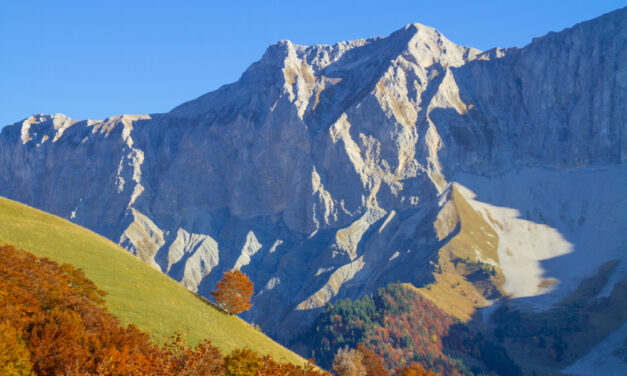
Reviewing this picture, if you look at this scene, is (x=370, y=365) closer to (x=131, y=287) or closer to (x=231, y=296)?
(x=231, y=296)

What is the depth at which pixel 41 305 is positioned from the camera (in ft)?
125

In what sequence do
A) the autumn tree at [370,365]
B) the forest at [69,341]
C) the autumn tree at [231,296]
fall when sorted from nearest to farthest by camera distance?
the forest at [69,341]
the autumn tree at [231,296]
the autumn tree at [370,365]

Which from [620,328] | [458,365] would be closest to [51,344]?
[458,365]

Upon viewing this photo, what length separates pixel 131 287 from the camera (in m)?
56.8

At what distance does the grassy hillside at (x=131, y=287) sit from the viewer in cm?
5006

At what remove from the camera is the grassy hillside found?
50062 mm

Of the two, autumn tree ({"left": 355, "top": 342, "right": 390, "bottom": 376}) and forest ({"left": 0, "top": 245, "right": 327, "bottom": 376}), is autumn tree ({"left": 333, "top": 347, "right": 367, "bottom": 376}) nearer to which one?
autumn tree ({"left": 355, "top": 342, "right": 390, "bottom": 376})

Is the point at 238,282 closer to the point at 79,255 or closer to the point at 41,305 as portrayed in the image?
the point at 79,255

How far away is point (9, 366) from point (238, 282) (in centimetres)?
3846

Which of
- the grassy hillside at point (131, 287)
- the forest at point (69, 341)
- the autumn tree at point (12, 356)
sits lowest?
the autumn tree at point (12, 356)

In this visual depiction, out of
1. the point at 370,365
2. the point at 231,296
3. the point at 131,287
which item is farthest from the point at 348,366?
the point at 131,287

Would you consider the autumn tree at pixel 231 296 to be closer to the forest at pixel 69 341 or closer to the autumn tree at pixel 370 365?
the autumn tree at pixel 370 365

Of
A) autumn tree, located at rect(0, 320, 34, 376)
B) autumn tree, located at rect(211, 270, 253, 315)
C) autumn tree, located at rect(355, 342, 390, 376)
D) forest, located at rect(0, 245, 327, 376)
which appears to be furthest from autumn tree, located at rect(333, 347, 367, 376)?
autumn tree, located at rect(0, 320, 34, 376)

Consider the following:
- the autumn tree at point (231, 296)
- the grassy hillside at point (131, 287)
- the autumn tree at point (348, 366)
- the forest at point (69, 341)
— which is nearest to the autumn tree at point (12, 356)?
the forest at point (69, 341)
